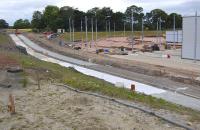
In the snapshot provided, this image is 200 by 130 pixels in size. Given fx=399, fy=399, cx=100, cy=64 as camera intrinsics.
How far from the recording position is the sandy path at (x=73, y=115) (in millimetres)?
12305

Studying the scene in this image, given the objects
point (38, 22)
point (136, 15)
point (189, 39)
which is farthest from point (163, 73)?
point (136, 15)

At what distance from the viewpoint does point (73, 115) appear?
1377 centimetres

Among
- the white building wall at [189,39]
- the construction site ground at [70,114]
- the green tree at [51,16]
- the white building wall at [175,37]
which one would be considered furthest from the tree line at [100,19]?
the construction site ground at [70,114]

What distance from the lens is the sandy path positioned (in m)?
12.3

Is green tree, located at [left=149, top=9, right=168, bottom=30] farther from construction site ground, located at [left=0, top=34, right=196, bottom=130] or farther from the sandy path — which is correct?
the sandy path

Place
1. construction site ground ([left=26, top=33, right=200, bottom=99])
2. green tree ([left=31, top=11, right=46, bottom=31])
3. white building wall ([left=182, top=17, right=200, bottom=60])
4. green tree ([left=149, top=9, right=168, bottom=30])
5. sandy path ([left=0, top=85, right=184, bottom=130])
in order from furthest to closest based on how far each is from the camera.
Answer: green tree ([left=31, top=11, right=46, bottom=31]) → green tree ([left=149, top=9, right=168, bottom=30]) → white building wall ([left=182, top=17, right=200, bottom=60]) → construction site ground ([left=26, top=33, right=200, bottom=99]) → sandy path ([left=0, top=85, right=184, bottom=130])

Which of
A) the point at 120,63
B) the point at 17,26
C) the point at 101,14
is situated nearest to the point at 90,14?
the point at 101,14

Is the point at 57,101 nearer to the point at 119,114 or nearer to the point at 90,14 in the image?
the point at 119,114

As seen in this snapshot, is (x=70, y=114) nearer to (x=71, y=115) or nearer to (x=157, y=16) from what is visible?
(x=71, y=115)

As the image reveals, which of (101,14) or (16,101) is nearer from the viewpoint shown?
(16,101)

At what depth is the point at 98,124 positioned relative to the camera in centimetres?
1241

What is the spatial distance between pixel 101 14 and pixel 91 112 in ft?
437

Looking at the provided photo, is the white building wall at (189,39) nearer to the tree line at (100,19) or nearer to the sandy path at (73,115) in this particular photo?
the sandy path at (73,115)

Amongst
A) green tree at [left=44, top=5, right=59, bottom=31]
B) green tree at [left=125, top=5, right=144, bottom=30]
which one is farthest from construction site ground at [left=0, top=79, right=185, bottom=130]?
green tree at [left=125, top=5, right=144, bottom=30]
